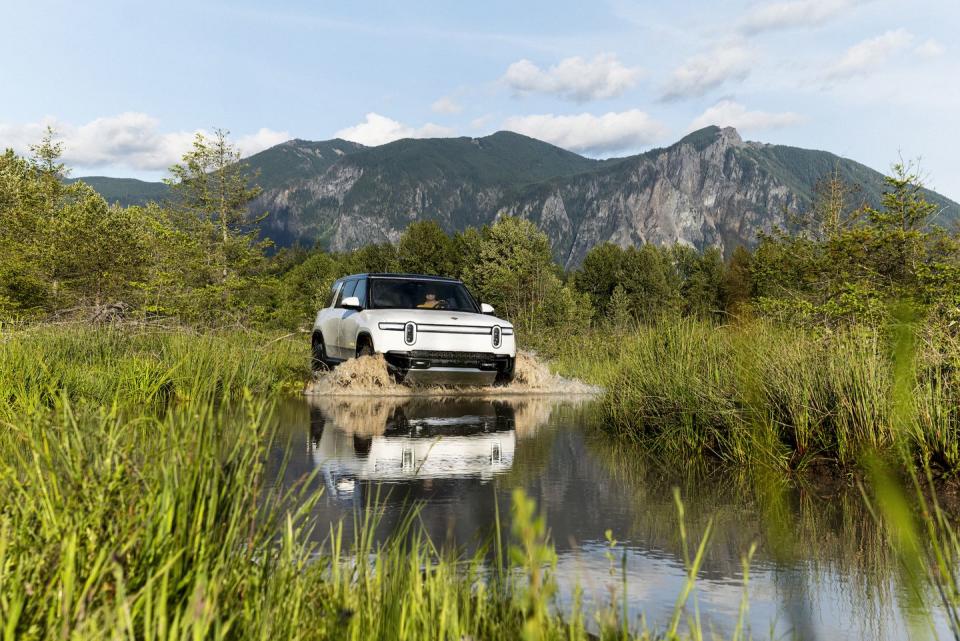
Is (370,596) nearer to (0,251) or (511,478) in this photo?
(511,478)

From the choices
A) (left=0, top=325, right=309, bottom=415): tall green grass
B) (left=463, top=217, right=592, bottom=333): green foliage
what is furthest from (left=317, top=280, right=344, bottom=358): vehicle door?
(left=463, top=217, right=592, bottom=333): green foliage

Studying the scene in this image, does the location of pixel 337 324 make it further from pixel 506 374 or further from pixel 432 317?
pixel 506 374

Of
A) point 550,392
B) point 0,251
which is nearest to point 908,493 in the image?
point 550,392

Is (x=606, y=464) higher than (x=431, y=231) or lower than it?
lower

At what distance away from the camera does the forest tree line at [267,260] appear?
18484 mm

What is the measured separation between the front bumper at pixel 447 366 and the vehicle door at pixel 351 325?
44.1 inches

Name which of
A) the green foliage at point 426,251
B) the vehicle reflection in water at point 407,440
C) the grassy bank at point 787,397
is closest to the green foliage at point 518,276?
the green foliage at point 426,251

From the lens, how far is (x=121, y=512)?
8.96ft

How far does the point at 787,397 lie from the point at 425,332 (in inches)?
282

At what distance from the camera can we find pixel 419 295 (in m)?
15.3

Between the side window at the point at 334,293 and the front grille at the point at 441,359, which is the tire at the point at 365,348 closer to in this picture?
the front grille at the point at 441,359

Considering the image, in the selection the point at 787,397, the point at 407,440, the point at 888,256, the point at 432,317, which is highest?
the point at 888,256

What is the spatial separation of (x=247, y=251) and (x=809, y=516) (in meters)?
43.4

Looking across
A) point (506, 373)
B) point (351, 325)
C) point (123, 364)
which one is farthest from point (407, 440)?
point (351, 325)
